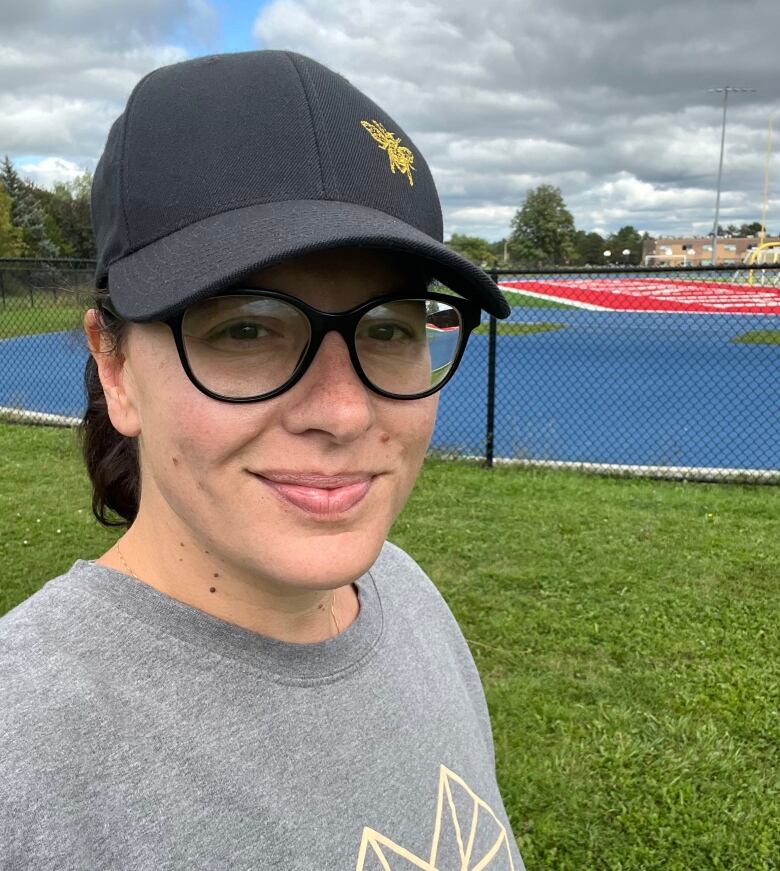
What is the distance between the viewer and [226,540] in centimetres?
91

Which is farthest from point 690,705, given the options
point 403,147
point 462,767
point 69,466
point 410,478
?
point 69,466

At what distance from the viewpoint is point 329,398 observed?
2.89 feet

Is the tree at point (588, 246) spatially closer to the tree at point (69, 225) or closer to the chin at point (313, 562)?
the tree at point (69, 225)

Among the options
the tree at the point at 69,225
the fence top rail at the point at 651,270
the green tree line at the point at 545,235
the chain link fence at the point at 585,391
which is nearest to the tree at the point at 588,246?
the green tree line at the point at 545,235

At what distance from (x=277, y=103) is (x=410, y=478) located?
50cm

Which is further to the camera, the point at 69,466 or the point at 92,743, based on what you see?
the point at 69,466

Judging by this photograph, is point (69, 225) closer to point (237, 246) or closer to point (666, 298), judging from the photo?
point (666, 298)

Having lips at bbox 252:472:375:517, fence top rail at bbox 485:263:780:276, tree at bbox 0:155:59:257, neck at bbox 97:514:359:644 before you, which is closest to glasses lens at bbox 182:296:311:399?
lips at bbox 252:472:375:517

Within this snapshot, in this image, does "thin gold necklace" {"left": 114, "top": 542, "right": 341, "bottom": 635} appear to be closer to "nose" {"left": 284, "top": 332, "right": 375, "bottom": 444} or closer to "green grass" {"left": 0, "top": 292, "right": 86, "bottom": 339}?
"nose" {"left": 284, "top": 332, "right": 375, "bottom": 444}

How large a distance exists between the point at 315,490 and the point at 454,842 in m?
0.56

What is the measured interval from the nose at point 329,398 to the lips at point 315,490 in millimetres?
53

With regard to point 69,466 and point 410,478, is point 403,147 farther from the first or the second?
point 69,466

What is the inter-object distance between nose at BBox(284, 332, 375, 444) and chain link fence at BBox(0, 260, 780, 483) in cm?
357

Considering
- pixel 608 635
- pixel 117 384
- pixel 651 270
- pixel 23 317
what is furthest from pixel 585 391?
Result: pixel 117 384
